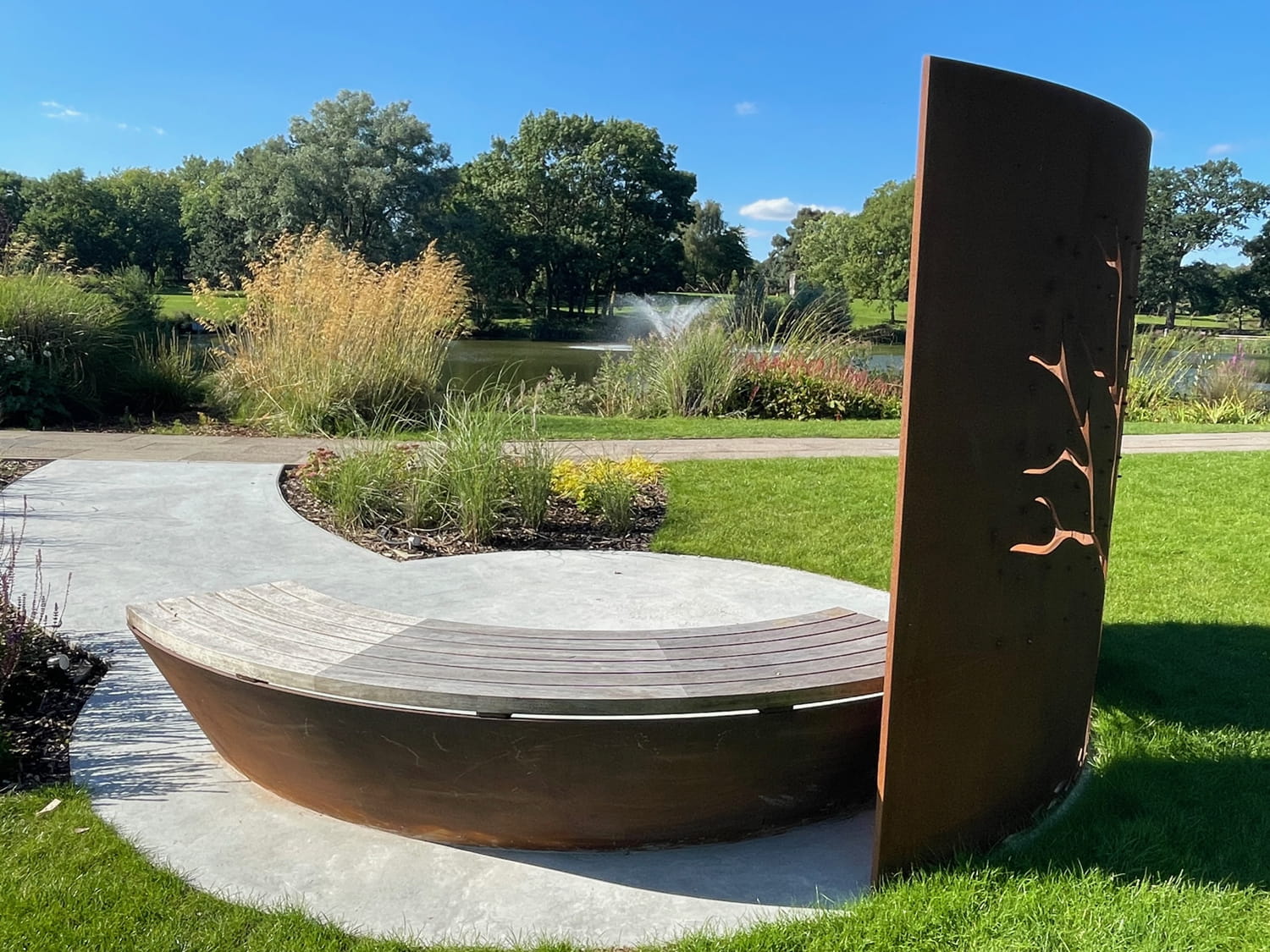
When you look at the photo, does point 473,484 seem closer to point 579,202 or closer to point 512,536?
point 512,536

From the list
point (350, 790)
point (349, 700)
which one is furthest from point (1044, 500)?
point (350, 790)

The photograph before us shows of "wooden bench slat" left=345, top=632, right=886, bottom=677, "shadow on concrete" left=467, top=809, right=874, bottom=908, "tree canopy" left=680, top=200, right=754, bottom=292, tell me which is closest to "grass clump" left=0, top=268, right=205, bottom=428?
"wooden bench slat" left=345, top=632, right=886, bottom=677

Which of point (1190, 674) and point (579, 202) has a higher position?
point (579, 202)

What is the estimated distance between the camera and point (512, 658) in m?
2.75

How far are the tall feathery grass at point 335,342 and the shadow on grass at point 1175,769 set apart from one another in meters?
7.83

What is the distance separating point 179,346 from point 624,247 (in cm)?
4251

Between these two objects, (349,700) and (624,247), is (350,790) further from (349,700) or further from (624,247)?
(624,247)

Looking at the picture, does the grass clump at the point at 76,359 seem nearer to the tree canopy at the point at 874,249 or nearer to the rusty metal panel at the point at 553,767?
the rusty metal panel at the point at 553,767

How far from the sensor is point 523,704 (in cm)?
239

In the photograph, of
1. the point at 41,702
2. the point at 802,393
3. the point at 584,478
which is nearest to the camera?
the point at 41,702

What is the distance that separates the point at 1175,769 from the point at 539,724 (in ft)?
7.42

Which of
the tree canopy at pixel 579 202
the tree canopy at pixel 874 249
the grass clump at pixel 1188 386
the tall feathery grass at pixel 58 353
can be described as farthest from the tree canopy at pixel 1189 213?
the tall feathery grass at pixel 58 353

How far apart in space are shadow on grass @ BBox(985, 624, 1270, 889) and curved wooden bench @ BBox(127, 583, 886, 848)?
0.63 metres

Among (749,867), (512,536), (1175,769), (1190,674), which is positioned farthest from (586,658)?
(512,536)
